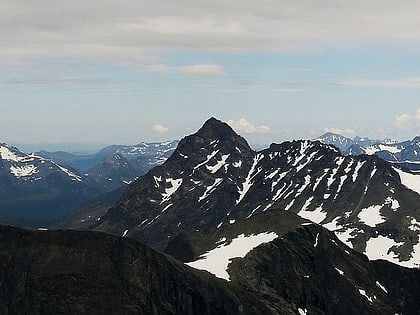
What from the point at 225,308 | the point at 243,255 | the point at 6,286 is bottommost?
the point at 6,286

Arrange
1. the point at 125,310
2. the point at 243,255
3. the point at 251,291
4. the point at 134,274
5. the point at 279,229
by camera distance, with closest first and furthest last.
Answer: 1. the point at 125,310
2. the point at 134,274
3. the point at 251,291
4. the point at 243,255
5. the point at 279,229

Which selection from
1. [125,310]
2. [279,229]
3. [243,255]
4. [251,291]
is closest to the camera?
[125,310]

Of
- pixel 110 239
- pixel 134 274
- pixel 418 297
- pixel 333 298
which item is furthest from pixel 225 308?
pixel 418 297

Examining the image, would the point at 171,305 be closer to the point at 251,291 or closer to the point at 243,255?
the point at 251,291

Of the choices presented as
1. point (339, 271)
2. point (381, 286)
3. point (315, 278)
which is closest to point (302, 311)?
point (315, 278)

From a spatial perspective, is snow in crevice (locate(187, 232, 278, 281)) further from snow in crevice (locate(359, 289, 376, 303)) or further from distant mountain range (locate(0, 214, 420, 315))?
snow in crevice (locate(359, 289, 376, 303))

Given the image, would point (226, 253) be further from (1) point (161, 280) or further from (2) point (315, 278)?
(1) point (161, 280)

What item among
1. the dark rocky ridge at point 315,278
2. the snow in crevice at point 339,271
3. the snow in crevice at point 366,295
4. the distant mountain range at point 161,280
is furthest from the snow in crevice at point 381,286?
the snow in crevice at point 339,271

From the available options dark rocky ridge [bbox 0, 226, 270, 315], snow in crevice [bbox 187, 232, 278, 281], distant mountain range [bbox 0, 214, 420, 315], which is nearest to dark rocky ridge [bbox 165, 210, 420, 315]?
distant mountain range [bbox 0, 214, 420, 315]

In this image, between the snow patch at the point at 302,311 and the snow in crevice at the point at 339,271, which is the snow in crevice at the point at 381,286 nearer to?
the snow in crevice at the point at 339,271
